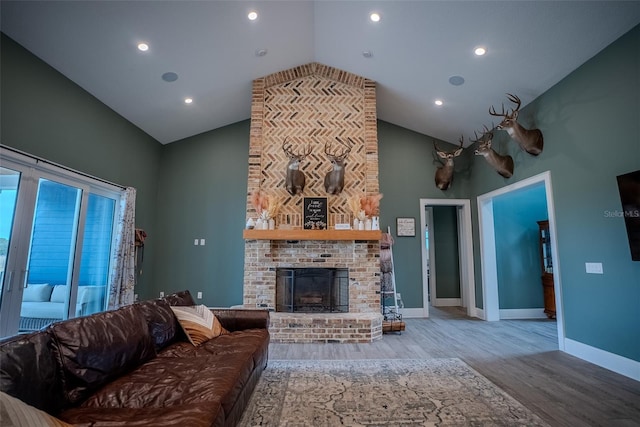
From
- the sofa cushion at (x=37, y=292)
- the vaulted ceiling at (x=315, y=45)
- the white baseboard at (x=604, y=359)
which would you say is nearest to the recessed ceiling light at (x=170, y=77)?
the vaulted ceiling at (x=315, y=45)

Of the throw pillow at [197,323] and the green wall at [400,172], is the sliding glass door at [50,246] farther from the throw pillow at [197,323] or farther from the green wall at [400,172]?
the throw pillow at [197,323]

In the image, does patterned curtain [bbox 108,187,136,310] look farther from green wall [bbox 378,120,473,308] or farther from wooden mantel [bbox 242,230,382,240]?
green wall [bbox 378,120,473,308]

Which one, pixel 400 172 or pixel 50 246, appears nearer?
pixel 50 246

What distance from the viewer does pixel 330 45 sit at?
4664 millimetres

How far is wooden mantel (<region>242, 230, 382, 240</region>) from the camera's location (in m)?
4.55

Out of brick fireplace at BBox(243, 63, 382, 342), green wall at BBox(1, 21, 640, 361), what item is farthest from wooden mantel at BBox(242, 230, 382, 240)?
green wall at BBox(1, 21, 640, 361)

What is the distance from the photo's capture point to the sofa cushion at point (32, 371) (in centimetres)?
126

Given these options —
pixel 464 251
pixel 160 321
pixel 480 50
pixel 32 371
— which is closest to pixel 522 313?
pixel 464 251

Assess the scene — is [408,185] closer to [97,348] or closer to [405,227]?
[405,227]

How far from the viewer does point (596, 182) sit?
3.36 metres

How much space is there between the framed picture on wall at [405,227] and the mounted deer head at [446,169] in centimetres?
95

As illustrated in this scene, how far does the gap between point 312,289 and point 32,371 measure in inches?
144

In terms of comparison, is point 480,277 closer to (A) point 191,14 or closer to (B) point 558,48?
(B) point 558,48

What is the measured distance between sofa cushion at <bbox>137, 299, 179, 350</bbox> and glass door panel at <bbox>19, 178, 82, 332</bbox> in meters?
2.14
